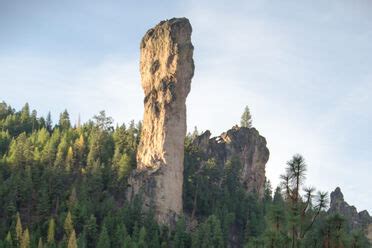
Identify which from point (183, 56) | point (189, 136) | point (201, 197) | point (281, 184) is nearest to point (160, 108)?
point (183, 56)

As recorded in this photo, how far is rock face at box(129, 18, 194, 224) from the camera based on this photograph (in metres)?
106

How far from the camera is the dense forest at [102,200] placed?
8919cm

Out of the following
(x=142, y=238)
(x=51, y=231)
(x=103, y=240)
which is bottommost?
(x=103, y=240)

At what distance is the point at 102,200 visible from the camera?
103 meters

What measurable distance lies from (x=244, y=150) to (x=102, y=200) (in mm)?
35655

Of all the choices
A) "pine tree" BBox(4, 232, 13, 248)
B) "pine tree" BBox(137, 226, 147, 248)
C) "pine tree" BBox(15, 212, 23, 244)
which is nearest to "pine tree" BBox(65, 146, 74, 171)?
"pine tree" BBox(15, 212, 23, 244)

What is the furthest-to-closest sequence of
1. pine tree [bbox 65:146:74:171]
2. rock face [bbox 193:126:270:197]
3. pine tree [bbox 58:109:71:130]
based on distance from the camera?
pine tree [bbox 58:109:71:130] → rock face [bbox 193:126:270:197] → pine tree [bbox 65:146:74:171]

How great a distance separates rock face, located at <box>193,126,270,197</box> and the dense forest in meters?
3.13

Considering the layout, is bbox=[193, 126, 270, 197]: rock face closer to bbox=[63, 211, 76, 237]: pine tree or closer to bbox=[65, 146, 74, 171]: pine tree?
bbox=[65, 146, 74, 171]: pine tree

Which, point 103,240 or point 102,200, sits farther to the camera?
point 102,200

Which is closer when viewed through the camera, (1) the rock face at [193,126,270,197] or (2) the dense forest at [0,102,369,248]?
(2) the dense forest at [0,102,369,248]

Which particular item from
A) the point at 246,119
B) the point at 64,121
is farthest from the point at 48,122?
the point at 246,119

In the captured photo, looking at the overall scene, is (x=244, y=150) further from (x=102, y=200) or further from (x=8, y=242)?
(x=8, y=242)

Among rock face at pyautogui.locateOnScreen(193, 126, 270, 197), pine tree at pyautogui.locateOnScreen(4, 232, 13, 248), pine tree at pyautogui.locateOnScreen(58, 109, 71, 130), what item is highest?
pine tree at pyautogui.locateOnScreen(58, 109, 71, 130)
